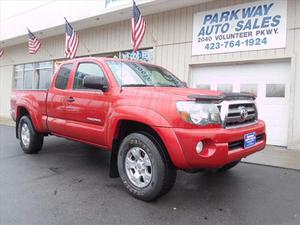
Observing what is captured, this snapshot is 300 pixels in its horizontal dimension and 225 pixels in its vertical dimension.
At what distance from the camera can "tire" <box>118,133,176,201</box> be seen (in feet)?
11.9

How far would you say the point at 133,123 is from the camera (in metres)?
4.16

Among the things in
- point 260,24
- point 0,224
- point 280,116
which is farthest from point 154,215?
point 260,24

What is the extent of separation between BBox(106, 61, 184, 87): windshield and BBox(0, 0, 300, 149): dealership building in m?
2.45

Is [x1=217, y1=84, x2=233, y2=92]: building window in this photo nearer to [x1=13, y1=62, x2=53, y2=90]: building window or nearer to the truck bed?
the truck bed

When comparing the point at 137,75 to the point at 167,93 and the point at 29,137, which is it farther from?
the point at 29,137

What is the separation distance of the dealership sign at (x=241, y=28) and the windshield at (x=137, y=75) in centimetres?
452

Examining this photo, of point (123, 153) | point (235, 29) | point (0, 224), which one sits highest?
point (235, 29)

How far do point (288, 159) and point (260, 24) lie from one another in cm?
400

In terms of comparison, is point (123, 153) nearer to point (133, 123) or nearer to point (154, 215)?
point (133, 123)

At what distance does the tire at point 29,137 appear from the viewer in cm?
632

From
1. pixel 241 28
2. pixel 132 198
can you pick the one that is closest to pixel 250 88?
pixel 241 28

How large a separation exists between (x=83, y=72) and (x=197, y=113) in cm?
242

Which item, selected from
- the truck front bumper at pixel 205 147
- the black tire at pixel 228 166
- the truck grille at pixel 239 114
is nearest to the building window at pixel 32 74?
the black tire at pixel 228 166

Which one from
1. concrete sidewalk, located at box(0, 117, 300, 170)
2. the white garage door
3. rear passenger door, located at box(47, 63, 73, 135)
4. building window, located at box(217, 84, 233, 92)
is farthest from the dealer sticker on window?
building window, located at box(217, 84, 233, 92)
